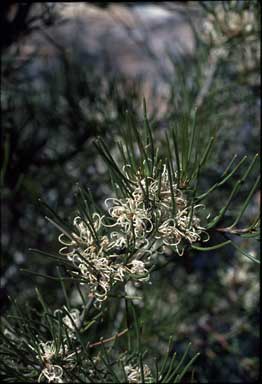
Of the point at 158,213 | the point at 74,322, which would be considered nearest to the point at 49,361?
the point at 74,322

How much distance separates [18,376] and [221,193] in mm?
527

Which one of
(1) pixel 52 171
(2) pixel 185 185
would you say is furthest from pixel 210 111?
(2) pixel 185 185

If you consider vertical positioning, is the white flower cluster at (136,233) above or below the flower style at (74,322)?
above

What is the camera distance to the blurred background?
2.84 feet

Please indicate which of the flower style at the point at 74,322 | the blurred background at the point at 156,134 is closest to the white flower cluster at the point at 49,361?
the flower style at the point at 74,322

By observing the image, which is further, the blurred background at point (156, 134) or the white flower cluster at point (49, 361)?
the blurred background at point (156, 134)

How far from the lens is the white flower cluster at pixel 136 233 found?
0.46 metres

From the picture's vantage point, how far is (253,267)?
1.13 m

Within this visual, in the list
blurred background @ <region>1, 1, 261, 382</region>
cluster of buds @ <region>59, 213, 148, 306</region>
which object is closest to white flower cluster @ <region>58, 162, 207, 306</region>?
cluster of buds @ <region>59, 213, 148, 306</region>

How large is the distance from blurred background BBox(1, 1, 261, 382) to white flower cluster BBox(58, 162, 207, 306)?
305 mm

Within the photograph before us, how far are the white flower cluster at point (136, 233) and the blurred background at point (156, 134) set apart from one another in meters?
0.30

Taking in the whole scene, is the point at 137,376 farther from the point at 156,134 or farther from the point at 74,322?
the point at 156,134

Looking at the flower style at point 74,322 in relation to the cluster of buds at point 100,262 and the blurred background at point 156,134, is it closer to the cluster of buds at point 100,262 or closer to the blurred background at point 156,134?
the cluster of buds at point 100,262

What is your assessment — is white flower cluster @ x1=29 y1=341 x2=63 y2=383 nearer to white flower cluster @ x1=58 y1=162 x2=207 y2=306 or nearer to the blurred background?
white flower cluster @ x1=58 y1=162 x2=207 y2=306
